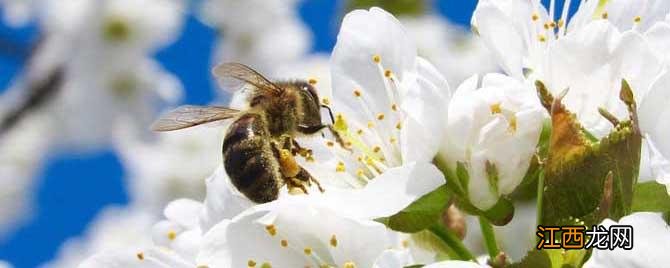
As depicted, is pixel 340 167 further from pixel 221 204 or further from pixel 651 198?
pixel 651 198

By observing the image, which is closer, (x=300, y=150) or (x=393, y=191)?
(x=393, y=191)

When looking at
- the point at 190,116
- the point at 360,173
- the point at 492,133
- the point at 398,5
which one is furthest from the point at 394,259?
the point at 398,5

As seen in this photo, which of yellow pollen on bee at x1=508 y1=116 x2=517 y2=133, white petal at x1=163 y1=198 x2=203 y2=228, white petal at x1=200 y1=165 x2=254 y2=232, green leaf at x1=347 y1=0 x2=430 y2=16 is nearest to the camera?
yellow pollen on bee at x1=508 y1=116 x2=517 y2=133

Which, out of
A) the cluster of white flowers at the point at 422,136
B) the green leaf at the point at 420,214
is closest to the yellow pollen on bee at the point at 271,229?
the cluster of white flowers at the point at 422,136

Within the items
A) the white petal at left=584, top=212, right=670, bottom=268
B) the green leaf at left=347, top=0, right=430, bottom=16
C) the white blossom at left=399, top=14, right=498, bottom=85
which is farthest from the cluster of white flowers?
the white blossom at left=399, top=14, right=498, bottom=85

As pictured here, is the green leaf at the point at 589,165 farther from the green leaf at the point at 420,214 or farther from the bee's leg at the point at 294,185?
the bee's leg at the point at 294,185

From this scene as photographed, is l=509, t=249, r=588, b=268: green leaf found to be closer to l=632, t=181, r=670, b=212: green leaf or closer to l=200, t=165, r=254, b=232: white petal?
l=632, t=181, r=670, b=212: green leaf

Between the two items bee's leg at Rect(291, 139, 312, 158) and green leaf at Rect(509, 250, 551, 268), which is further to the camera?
bee's leg at Rect(291, 139, 312, 158)

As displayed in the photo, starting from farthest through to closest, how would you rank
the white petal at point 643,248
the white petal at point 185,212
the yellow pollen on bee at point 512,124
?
the white petal at point 185,212 → the yellow pollen on bee at point 512,124 → the white petal at point 643,248
